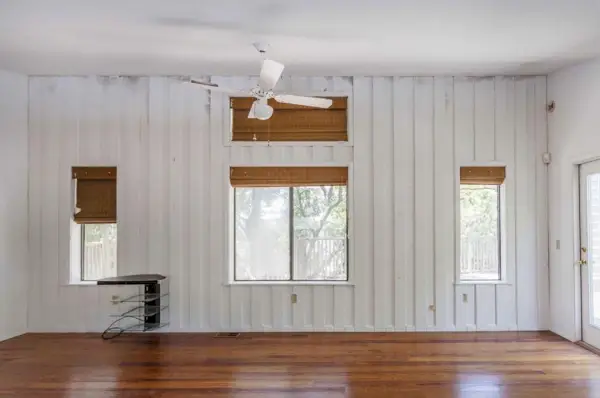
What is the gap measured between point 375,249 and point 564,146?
2531mm

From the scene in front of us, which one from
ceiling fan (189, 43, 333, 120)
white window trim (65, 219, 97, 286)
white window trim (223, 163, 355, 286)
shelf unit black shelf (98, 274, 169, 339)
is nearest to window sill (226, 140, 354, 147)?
white window trim (223, 163, 355, 286)

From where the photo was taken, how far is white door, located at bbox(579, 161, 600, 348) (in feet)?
15.4

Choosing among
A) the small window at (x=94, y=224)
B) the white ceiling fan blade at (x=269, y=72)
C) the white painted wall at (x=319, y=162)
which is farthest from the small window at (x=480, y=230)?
the small window at (x=94, y=224)

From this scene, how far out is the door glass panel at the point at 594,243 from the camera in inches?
184

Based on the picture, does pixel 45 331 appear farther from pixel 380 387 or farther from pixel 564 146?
pixel 564 146

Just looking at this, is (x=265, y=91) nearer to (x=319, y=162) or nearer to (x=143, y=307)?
(x=319, y=162)

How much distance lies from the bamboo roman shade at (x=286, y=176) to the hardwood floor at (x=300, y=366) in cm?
185

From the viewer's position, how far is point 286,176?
5375 millimetres

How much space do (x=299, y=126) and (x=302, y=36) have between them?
4.71 feet

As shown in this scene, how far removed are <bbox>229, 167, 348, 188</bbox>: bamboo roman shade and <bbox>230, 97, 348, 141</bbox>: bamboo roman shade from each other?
376 millimetres

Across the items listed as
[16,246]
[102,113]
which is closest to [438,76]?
[102,113]

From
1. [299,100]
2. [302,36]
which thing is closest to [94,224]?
[299,100]

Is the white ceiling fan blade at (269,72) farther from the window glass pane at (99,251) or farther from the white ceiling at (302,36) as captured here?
the window glass pane at (99,251)

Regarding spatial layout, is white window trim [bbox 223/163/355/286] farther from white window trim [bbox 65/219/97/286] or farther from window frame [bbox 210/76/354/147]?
white window trim [bbox 65/219/97/286]
